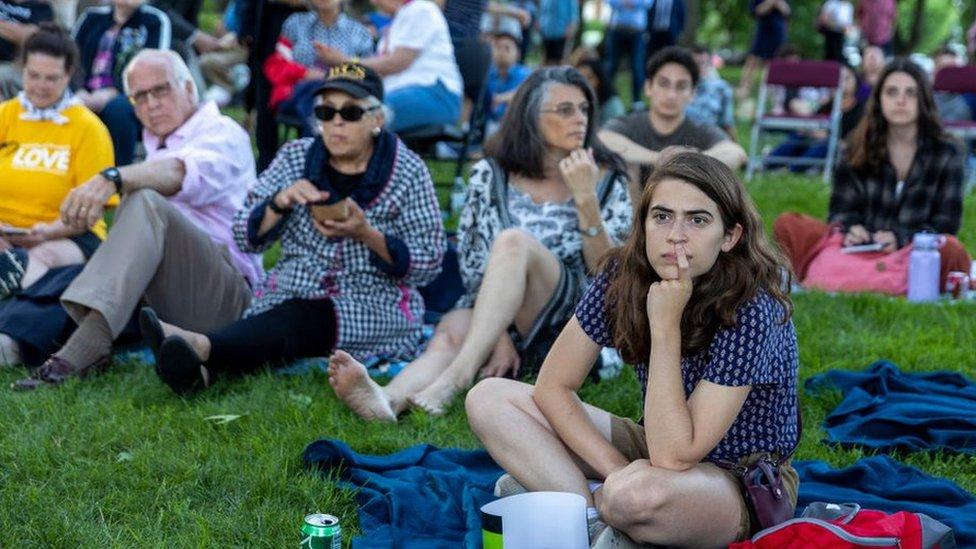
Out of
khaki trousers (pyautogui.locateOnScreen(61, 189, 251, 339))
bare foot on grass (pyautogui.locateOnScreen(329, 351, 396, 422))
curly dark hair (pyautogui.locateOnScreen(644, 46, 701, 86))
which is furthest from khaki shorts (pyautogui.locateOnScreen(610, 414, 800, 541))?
curly dark hair (pyautogui.locateOnScreen(644, 46, 701, 86))

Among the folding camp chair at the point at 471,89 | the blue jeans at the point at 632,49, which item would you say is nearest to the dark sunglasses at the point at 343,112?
the folding camp chair at the point at 471,89

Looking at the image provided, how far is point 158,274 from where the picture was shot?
5.28 meters

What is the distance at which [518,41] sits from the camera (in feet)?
40.5

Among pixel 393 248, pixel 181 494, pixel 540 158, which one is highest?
pixel 540 158

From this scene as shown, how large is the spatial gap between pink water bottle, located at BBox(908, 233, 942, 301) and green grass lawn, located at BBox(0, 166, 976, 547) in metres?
0.62

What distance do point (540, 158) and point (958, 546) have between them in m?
2.42

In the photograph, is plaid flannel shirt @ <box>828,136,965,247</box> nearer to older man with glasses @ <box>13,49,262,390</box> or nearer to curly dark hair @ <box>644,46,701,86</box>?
curly dark hair @ <box>644,46,701,86</box>

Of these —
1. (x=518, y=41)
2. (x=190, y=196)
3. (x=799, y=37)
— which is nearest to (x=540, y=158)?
(x=190, y=196)

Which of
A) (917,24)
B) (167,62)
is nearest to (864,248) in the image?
(167,62)

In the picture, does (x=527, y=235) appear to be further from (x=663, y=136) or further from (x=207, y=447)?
(x=663, y=136)

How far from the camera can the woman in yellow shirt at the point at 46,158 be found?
5.75 m

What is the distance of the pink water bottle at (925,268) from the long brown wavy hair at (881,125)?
0.54m

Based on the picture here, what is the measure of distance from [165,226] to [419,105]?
3.19 metres

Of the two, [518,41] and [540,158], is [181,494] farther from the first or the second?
[518,41]
